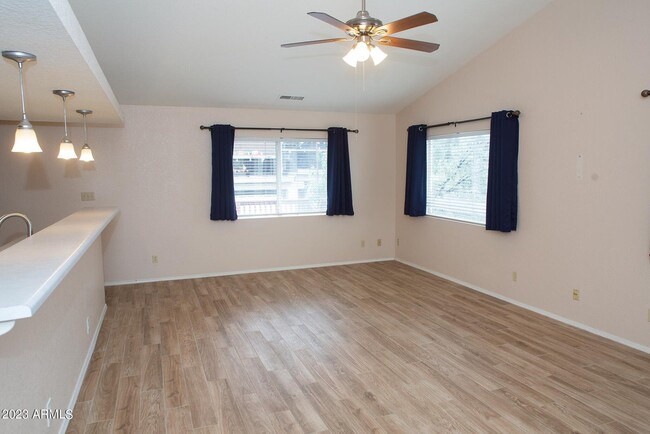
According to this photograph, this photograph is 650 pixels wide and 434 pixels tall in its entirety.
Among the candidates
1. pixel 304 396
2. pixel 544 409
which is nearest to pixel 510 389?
pixel 544 409

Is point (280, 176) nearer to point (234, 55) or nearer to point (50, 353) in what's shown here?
point (234, 55)

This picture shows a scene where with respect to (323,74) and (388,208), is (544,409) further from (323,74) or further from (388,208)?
(388,208)

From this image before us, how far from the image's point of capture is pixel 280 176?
639cm

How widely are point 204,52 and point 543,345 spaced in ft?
14.1

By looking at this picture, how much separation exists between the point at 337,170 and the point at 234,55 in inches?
99.4

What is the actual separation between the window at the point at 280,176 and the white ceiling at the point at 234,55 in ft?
2.13

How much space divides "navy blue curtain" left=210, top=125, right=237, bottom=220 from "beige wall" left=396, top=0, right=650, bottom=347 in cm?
325

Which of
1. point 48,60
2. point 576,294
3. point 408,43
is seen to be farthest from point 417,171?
point 48,60

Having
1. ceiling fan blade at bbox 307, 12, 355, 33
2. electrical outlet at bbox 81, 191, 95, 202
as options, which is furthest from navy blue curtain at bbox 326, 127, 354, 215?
Result: ceiling fan blade at bbox 307, 12, 355, 33

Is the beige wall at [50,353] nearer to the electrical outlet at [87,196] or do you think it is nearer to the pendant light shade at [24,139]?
the pendant light shade at [24,139]

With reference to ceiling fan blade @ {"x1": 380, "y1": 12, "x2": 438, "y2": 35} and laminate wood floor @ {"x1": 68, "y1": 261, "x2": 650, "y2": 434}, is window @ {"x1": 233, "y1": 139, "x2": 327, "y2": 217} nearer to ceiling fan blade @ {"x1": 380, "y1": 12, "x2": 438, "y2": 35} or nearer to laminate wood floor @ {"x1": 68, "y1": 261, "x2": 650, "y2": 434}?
laminate wood floor @ {"x1": 68, "y1": 261, "x2": 650, "y2": 434}

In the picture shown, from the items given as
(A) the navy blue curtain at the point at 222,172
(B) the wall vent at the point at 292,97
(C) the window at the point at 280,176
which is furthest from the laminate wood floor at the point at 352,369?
(B) the wall vent at the point at 292,97

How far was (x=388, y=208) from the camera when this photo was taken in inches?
279

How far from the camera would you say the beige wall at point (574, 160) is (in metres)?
3.50
